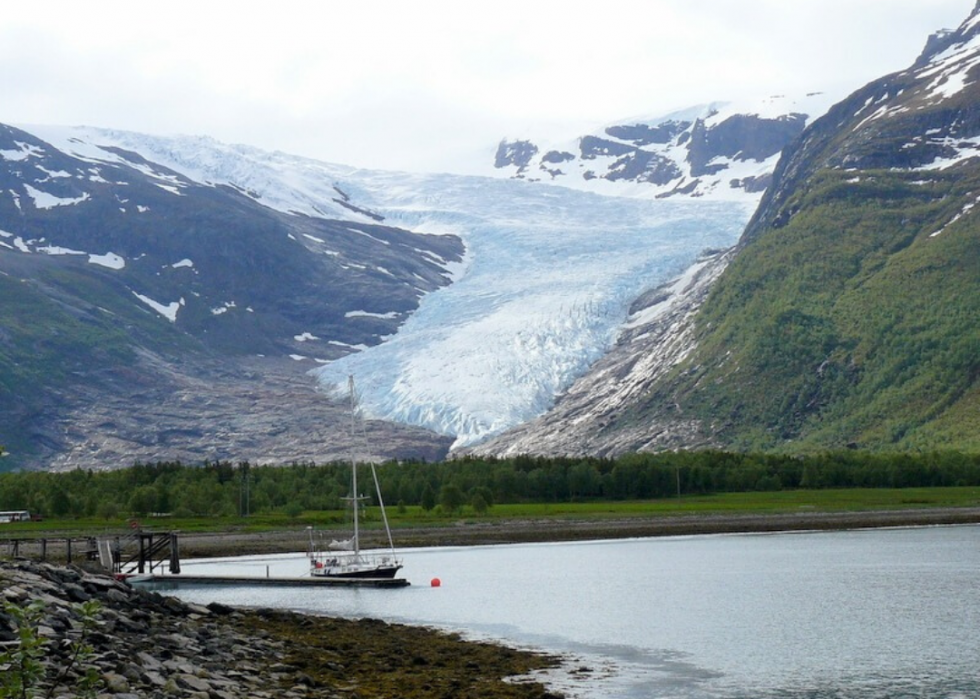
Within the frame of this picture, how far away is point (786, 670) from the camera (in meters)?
48.3

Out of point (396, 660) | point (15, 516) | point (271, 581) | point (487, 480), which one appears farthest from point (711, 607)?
point (487, 480)

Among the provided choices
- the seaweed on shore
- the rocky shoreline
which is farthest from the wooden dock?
the rocky shoreline

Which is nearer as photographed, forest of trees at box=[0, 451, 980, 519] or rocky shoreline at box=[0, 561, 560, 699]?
rocky shoreline at box=[0, 561, 560, 699]

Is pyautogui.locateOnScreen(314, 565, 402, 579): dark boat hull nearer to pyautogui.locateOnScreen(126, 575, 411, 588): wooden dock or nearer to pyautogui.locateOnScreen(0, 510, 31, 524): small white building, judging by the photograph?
pyautogui.locateOnScreen(126, 575, 411, 588): wooden dock

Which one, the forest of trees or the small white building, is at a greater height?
the forest of trees

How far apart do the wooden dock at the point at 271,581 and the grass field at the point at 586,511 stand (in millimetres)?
32378

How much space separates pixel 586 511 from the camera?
481 ft

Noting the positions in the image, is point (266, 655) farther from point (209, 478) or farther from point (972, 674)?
point (209, 478)

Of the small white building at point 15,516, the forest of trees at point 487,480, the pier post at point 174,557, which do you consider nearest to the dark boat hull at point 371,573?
the pier post at point 174,557

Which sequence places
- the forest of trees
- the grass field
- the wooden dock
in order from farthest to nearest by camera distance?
1. the forest of trees
2. the grass field
3. the wooden dock

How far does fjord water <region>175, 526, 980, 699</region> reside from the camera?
154 ft

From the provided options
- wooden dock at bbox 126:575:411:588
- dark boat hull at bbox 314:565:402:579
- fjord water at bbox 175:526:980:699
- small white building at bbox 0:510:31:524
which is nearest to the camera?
fjord water at bbox 175:526:980:699

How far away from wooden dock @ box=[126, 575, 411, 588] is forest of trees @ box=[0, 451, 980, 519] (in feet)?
175

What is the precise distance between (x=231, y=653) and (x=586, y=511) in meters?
102
